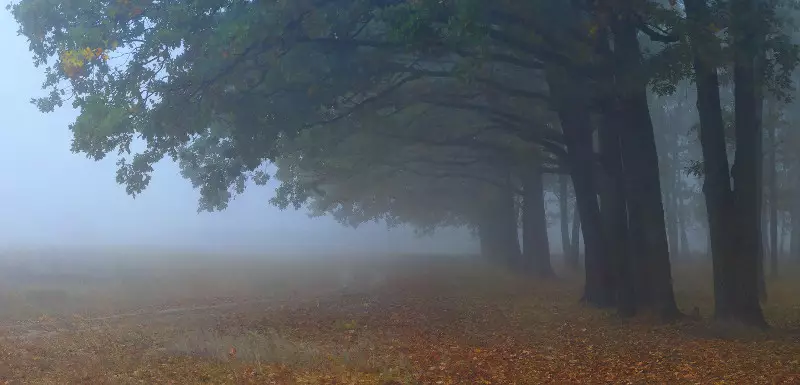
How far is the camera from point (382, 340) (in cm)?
1489

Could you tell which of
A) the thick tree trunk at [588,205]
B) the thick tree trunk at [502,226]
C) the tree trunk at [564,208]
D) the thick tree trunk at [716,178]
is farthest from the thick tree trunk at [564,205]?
the thick tree trunk at [716,178]

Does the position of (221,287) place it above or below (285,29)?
below

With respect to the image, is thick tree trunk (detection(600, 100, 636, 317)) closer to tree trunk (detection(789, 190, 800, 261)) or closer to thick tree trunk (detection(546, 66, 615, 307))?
thick tree trunk (detection(546, 66, 615, 307))

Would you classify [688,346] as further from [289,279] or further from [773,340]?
[289,279]

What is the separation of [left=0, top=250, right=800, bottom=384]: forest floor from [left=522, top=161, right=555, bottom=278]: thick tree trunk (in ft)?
10.7

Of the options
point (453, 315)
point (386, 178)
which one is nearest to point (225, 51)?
point (453, 315)

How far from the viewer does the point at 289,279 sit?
1582 inches

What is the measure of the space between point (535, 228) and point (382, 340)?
19137mm

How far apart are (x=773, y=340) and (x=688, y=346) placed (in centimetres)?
166

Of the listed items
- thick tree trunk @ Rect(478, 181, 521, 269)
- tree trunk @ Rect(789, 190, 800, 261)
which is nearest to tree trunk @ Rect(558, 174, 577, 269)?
thick tree trunk @ Rect(478, 181, 521, 269)

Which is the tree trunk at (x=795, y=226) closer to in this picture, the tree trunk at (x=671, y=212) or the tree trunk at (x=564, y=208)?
the tree trunk at (x=671, y=212)

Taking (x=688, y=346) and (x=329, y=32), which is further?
(x=329, y=32)

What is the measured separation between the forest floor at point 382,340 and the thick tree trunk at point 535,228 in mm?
3253

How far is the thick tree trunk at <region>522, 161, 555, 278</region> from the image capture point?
106ft
